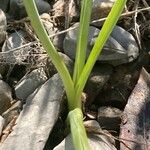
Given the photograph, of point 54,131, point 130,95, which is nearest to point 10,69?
point 54,131

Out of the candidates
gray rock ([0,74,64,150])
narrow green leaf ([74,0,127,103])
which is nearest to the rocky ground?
gray rock ([0,74,64,150])

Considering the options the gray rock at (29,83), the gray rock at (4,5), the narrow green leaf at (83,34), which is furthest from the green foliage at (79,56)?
the gray rock at (4,5)

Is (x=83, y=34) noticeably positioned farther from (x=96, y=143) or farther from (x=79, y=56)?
(x=96, y=143)

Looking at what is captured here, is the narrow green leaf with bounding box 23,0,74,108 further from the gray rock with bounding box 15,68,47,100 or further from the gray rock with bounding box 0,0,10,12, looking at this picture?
the gray rock with bounding box 0,0,10,12

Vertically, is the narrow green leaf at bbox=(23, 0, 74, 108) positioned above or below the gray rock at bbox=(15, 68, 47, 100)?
above

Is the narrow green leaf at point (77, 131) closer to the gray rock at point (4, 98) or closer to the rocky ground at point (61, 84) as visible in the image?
the rocky ground at point (61, 84)

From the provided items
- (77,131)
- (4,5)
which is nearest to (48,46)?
(77,131)

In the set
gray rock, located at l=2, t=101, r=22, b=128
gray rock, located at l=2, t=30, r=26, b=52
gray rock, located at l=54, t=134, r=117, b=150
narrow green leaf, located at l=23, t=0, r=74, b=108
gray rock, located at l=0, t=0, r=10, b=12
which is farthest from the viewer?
gray rock, located at l=0, t=0, r=10, b=12

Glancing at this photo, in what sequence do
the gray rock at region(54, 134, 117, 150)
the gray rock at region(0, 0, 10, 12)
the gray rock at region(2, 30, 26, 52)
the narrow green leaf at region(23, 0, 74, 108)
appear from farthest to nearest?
1. the gray rock at region(0, 0, 10, 12)
2. the gray rock at region(2, 30, 26, 52)
3. the gray rock at region(54, 134, 117, 150)
4. the narrow green leaf at region(23, 0, 74, 108)
